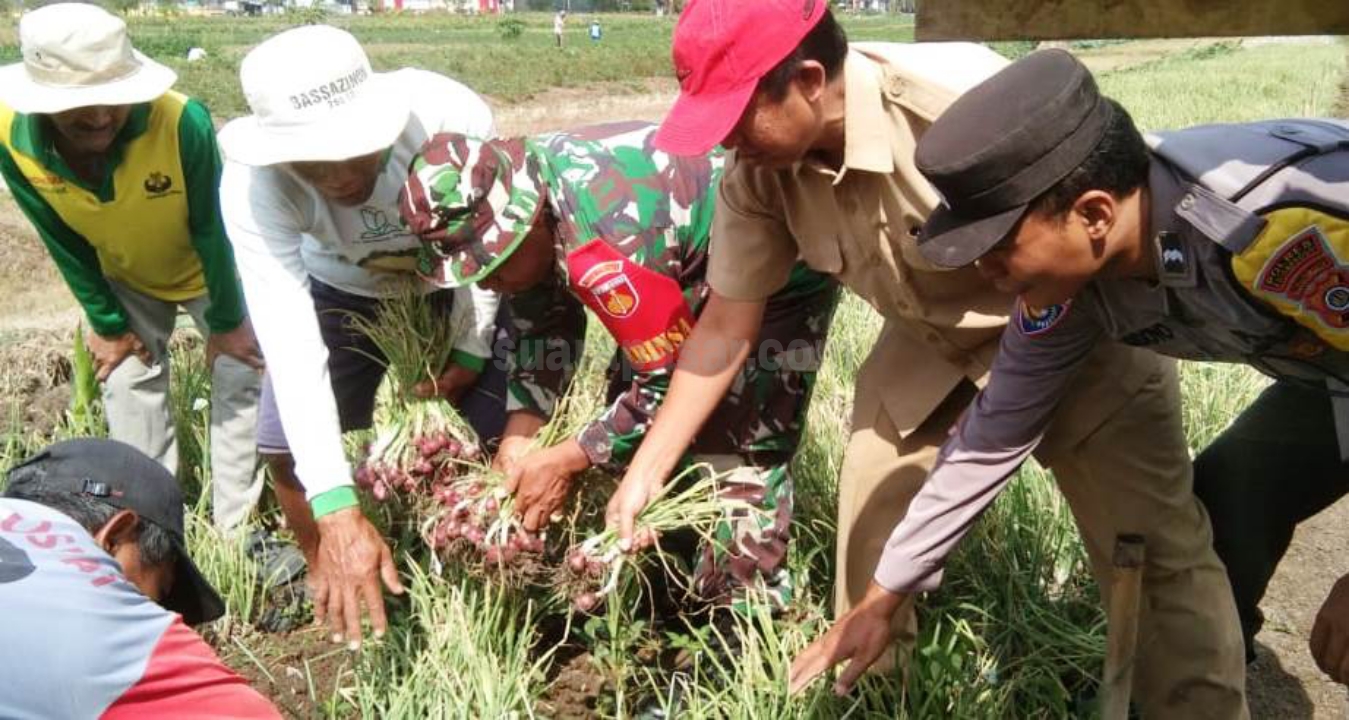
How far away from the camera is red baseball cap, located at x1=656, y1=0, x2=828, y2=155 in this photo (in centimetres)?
176

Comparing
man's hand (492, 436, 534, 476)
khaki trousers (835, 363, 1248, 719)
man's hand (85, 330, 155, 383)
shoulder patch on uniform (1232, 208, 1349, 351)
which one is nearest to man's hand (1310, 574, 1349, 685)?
shoulder patch on uniform (1232, 208, 1349, 351)

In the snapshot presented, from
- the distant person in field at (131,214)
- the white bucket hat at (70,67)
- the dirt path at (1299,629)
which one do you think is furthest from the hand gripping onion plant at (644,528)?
the white bucket hat at (70,67)

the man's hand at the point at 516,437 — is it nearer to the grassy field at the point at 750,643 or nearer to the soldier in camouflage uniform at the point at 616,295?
the soldier in camouflage uniform at the point at 616,295

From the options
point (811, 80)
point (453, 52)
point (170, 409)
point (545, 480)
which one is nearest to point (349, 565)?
point (545, 480)

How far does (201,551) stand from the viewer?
293 cm

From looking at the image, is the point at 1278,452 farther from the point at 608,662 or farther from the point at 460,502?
the point at 460,502

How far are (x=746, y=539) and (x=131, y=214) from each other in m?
1.90

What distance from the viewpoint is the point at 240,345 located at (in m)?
3.24

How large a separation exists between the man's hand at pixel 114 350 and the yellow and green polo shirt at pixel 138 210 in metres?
0.03

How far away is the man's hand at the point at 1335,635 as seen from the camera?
1482 mm

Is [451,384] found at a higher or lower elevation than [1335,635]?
lower

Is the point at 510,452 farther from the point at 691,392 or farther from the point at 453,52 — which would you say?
the point at 453,52

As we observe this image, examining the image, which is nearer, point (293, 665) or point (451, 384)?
point (451, 384)

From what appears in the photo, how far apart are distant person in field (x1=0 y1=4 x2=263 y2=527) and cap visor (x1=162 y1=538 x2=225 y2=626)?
126cm
